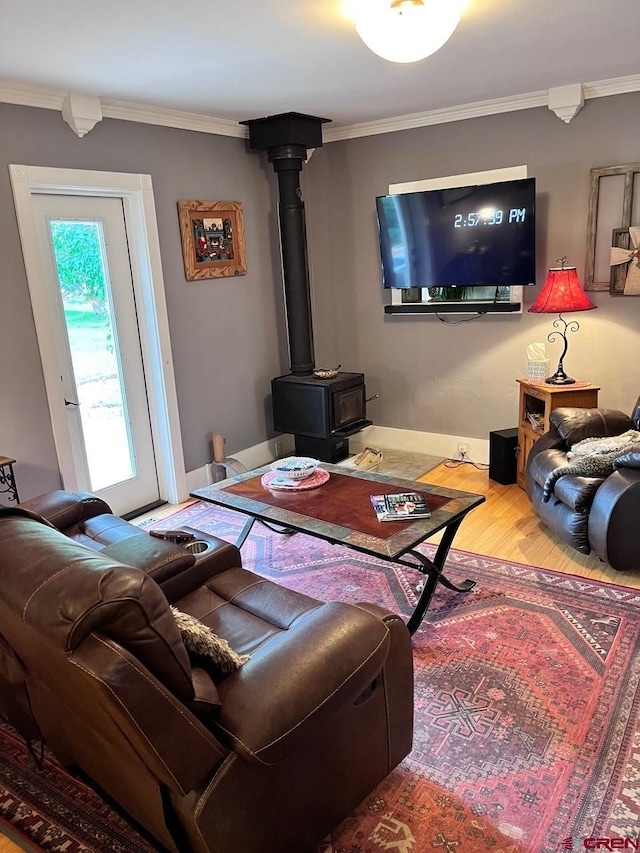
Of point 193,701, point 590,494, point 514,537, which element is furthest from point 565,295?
point 193,701

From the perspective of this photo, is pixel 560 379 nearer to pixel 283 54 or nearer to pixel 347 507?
pixel 347 507

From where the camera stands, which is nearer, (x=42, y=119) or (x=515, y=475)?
(x=42, y=119)

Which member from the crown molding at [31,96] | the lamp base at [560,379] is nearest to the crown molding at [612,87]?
the lamp base at [560,379]

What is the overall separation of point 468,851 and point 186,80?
3.60 metres

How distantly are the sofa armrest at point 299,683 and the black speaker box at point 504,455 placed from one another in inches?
113

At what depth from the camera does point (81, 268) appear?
3707mm

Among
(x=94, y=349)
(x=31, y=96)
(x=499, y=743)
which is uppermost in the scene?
(x=31, y=96)

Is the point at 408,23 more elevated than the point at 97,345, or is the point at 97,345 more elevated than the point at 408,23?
the point at 408,23

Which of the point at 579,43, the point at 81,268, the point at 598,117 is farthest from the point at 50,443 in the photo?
the point at 598,117

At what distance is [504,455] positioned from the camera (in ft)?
14.3

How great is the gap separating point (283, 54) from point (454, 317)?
7.87 feet

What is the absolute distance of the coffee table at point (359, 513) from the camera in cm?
249

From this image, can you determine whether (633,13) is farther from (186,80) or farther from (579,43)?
(186,80)

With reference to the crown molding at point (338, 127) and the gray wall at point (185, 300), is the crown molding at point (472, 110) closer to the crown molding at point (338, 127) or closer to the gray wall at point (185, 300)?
the crown molding at point (338, 127)
